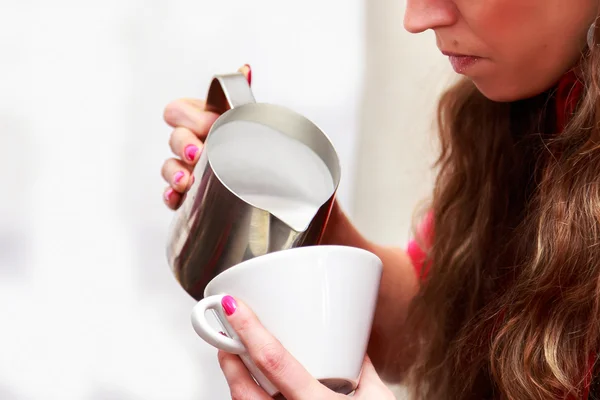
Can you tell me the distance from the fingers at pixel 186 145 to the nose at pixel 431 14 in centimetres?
25

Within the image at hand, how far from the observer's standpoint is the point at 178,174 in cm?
80

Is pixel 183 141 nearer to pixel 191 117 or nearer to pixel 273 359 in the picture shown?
pixel 191 117

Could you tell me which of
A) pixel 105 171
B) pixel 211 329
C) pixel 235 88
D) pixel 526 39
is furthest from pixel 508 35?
pixel 105 171

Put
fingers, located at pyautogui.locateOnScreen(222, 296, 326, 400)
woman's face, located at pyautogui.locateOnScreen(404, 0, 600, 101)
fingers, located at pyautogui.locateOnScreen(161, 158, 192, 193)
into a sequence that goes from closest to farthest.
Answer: fingers, located at pyautogui.locateOnScreen(222, 296, 326, 400)
woman's face, located at pyautogui.locateOnScreen(404, 0, 600, 101)
fingers, located at pyautogui.locateOnScreen(161, 158, 192, 193)

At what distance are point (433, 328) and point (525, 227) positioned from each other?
0.17 m

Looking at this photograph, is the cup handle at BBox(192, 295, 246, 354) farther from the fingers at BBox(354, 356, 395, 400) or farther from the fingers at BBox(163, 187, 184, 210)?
the fingers at BBox(163, 187, 184, 210)

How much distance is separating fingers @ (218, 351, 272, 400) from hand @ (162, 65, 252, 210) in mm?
205

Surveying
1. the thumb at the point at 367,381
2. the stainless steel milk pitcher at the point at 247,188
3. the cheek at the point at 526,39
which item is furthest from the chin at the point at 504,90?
the thumb at the point at 367,381

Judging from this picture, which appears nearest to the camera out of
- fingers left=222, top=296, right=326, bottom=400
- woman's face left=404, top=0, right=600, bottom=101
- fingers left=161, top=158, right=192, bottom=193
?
fingers left=222, top=296, right=326, bottom=400

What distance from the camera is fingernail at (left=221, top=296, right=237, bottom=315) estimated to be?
1.91 ft

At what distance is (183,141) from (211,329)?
0.94ft

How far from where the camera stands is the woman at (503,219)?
0.68 meters

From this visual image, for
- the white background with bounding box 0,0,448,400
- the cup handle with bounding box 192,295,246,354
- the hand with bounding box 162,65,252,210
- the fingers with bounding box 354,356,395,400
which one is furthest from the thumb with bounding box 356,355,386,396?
the white background with bounding box 0,0,448,400

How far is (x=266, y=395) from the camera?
62 cm
